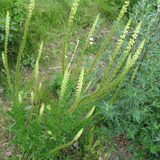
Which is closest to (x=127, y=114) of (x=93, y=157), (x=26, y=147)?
(x=93, y=157)

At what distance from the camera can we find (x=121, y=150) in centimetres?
287

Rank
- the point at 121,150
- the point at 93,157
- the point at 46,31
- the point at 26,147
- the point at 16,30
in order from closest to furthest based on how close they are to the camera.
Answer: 1. the point at 26,147
2. the point at 93,157
3. the point at 121,150
4. the point at 16,30
5. the point at 46,31

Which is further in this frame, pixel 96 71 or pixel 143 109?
pixel 96 71

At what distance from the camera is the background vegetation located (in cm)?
254

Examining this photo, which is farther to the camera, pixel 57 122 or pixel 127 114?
pixel 127 114

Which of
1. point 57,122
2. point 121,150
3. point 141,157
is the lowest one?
point 121,150

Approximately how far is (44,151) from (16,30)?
224 centimetres

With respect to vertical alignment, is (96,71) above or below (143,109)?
above

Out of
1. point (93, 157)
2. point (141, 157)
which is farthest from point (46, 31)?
point (141, 157)

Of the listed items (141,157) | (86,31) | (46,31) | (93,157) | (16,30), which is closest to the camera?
(93,157)

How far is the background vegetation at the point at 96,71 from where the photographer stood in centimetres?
254

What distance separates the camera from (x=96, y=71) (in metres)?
3.14

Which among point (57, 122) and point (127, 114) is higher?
point (57, 122)

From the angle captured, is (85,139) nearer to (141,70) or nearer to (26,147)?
(26,147)
